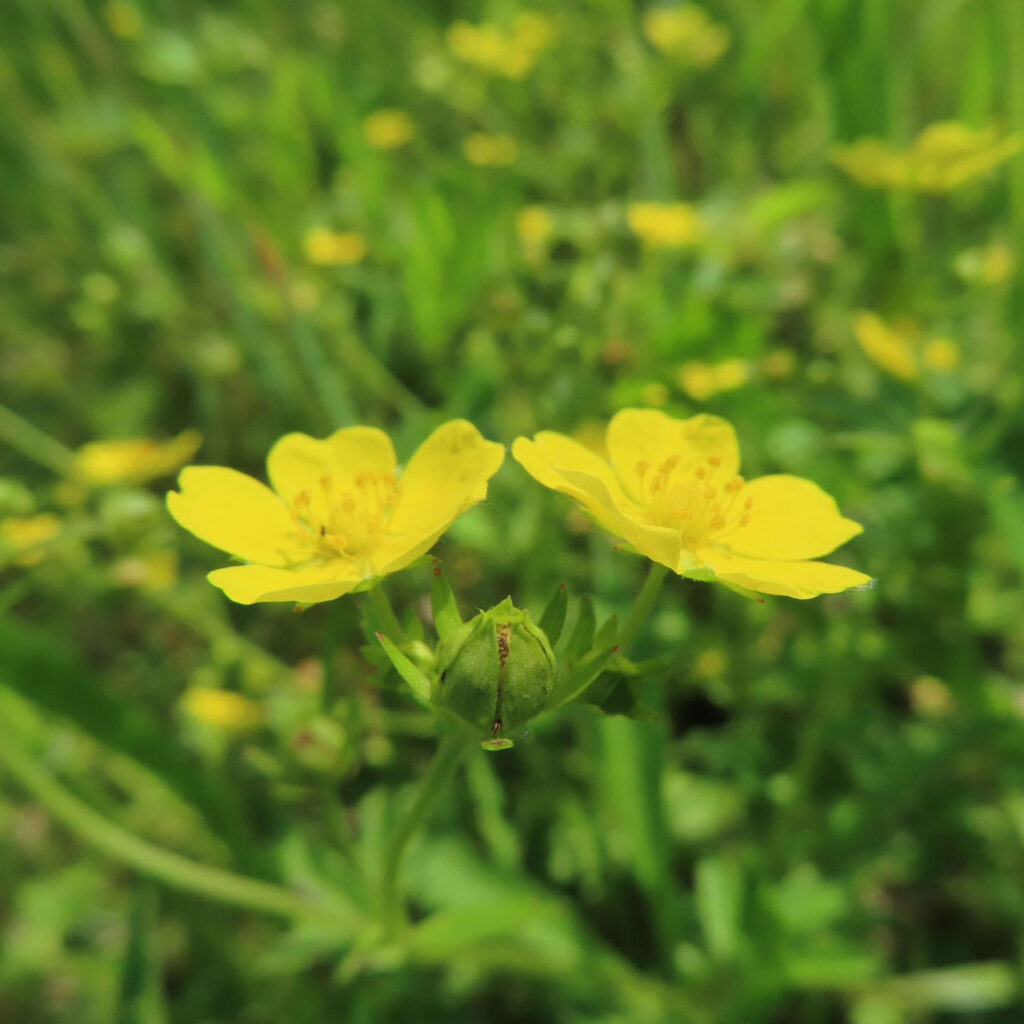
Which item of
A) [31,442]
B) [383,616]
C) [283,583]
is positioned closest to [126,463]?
[31,442]

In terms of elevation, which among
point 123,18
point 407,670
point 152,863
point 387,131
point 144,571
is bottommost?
point 152,863

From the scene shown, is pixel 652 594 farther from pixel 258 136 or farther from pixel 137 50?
pixel 137 50

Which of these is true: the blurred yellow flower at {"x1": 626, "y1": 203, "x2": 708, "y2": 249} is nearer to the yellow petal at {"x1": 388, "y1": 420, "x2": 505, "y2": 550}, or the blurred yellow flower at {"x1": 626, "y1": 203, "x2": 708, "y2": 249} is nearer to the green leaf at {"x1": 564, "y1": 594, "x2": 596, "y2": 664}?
the yellow petal at {"x1": 388, "y1": 420, "x2": 505, "y2": 550}

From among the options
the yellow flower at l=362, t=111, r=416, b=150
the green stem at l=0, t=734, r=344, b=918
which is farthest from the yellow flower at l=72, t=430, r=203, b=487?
the yellow flower at l=362, t=111, r=416, b=150

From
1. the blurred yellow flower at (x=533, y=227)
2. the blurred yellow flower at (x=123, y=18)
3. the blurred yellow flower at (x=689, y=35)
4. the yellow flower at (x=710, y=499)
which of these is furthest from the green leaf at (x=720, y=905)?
the blurred yellow flower at (x=123, y=18)

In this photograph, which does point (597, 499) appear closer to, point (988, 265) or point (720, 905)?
point (720, 905)

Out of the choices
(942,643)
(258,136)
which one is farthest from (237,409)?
(942,643)

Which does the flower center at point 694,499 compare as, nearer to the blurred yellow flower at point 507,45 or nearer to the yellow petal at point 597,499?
the yellow petal at point 597,499
